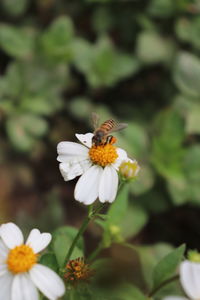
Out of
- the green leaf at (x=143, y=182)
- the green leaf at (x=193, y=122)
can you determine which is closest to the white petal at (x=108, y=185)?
the green leaf at (x=143, y=182)

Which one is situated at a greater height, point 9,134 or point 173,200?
point 9,134

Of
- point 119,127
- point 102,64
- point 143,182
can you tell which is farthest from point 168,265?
point 102,64

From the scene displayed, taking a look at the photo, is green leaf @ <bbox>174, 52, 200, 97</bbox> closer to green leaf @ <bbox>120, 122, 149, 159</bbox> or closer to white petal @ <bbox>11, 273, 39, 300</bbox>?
green leaf @ <bbox>120, 122, 149, 159</bbox>

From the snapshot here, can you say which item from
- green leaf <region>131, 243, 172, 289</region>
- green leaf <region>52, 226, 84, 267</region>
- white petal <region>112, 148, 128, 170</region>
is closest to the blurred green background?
green leaf <region>131, 243, 172, 289</region>

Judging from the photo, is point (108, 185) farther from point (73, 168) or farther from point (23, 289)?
point (23, 289)

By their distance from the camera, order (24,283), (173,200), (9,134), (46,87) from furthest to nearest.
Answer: (46,87) → (9,134) → (173,200) → (24,283)

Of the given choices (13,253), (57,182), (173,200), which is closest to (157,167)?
(173,200)

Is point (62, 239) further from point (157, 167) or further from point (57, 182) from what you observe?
point (57, 182)
